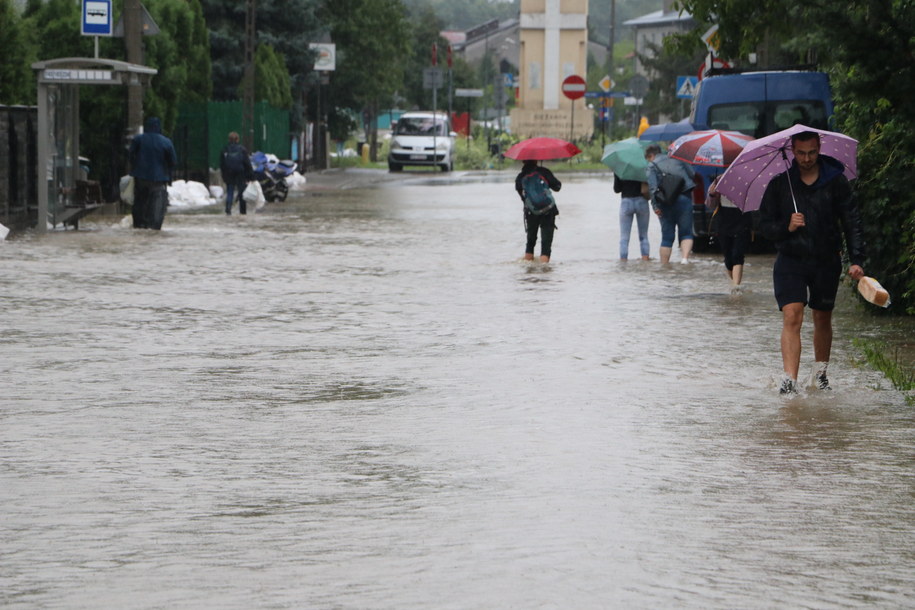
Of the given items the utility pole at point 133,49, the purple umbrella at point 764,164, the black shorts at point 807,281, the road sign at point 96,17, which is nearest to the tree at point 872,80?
the purple umbrella at point 764,164

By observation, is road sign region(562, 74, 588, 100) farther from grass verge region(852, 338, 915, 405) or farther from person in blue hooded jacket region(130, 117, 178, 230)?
grass verge region(852, 338, 915, 405)

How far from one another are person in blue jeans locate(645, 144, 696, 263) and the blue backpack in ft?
3.79

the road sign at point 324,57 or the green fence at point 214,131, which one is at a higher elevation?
the road sign at point 324,57

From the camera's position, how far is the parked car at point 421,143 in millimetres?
55906

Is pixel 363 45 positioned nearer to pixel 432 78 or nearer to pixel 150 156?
pixel 432 78

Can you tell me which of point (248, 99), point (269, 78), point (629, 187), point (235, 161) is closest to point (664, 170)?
point (629, 187)

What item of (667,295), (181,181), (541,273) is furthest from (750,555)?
(181,181)

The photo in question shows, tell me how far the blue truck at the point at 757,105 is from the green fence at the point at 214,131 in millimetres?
15226

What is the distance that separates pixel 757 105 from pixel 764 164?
1255 centimetres

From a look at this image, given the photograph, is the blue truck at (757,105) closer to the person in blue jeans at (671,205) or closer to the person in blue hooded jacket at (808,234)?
the person in blue jeans at (671,205)

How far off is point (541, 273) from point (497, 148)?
46722 mm

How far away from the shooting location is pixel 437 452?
8.18 m

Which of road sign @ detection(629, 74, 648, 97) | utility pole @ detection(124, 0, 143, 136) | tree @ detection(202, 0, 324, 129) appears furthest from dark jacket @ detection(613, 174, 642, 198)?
road sign @ detection(629, 74, 648, 97)

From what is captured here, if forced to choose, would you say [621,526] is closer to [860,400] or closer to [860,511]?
[860,511]
